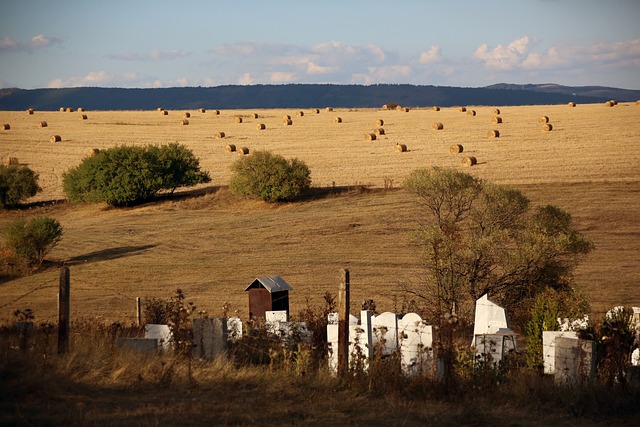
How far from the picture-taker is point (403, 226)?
36.0 meters

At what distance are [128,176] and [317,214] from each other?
40.8 ft

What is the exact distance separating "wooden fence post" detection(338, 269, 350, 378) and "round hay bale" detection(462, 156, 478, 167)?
39.4 metres

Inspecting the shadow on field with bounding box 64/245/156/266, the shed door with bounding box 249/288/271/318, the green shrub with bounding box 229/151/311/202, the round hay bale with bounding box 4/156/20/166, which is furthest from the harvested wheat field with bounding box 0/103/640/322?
the shed door with bounding box 249/288/271/318

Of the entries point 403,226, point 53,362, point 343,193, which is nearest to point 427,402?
point 53,362

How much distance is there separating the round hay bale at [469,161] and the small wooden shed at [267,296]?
33.1m

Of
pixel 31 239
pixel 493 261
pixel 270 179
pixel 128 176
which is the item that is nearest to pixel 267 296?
pixel 493 261

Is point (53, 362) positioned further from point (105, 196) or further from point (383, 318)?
point (105, 196)

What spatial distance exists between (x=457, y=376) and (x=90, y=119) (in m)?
79.0

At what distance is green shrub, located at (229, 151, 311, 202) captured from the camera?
143ft

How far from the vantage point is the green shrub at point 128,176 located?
4638cm

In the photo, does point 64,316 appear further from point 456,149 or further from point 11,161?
point 11,161

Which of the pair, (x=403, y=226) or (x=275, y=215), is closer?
(x=403, y=226)

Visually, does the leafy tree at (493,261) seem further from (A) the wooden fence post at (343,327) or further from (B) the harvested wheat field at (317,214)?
(A) the wooden fence post at (343,327)

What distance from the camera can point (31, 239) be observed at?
33188 millimetres
